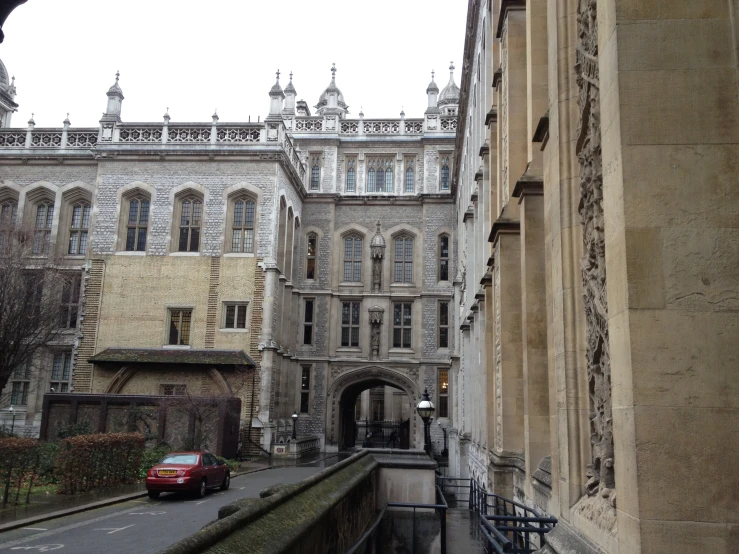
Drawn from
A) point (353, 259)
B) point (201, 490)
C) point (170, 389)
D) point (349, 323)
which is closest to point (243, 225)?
point (353, 259)

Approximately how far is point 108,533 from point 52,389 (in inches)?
974

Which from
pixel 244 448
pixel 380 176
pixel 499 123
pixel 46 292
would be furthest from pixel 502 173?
pixel 380 176

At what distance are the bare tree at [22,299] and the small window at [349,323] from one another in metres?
15.2

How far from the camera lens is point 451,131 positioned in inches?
1647

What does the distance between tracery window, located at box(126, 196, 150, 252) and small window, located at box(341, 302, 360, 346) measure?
1196 cm

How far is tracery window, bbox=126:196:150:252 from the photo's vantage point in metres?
34.8

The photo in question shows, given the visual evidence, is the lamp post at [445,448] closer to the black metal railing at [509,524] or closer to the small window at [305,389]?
the small window at [305,389]

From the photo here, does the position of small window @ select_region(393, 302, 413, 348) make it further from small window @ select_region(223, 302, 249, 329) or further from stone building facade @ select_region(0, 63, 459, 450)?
small window @ select_region(223, 302, 249, 329)

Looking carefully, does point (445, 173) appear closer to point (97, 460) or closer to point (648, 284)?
point (97, 460)

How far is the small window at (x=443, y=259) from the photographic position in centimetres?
4012

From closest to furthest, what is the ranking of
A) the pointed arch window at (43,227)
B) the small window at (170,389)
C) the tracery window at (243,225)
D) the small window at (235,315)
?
the small window at (170,389)
the small window at (235,315)
the tracery window at (243,225)
the pointed arch window at (43,227)

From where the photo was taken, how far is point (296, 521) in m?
5.41

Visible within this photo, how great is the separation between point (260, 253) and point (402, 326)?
1032 cm

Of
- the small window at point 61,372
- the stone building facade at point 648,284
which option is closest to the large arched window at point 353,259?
the small window at point 61,372
